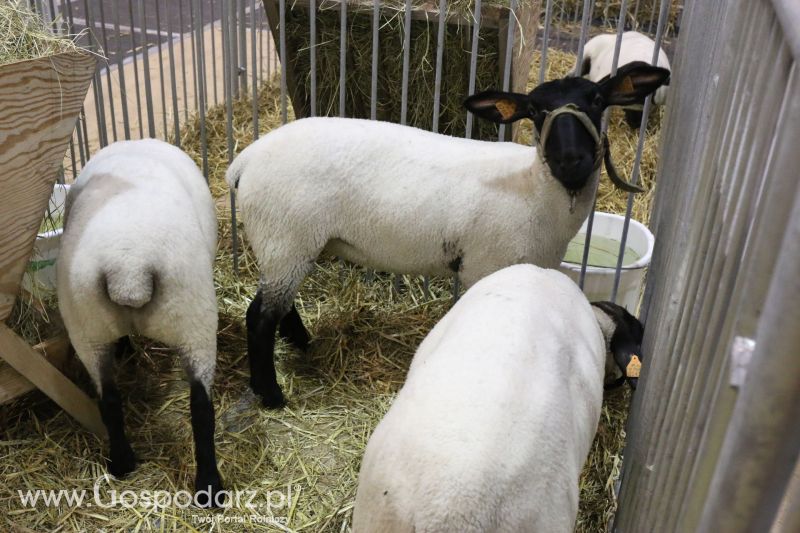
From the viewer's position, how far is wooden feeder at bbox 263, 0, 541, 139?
11.8 feet

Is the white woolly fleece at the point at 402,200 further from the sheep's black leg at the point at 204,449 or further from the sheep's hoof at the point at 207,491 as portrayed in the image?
the sheep's hoof at the point at 207,491

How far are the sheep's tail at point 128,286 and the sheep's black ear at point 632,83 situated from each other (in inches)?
70.1

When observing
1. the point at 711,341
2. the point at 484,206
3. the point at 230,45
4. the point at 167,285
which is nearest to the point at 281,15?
the point at 230,45

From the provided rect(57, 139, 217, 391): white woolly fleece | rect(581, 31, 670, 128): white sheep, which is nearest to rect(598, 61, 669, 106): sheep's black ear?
rect(57, 139, 217, 391): white woolly fleece

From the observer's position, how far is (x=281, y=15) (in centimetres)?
356

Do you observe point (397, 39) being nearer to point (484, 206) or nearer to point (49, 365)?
point (484, 206)

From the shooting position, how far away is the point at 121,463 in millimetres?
2900

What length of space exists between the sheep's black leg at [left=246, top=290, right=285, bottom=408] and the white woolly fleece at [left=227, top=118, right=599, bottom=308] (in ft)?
0.76

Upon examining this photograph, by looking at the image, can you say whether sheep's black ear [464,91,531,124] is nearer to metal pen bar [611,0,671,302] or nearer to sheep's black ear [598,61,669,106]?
sheep's black ear [598,61,669,106]

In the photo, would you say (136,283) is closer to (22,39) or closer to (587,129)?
(22,39)

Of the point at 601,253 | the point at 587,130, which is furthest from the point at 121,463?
the point at 601,253

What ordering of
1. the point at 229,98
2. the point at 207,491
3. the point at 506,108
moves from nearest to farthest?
the point at 207,491 → the point at 506,108 → the point at 229,98

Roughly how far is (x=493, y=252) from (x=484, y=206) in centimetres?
19

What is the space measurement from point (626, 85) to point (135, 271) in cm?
190
